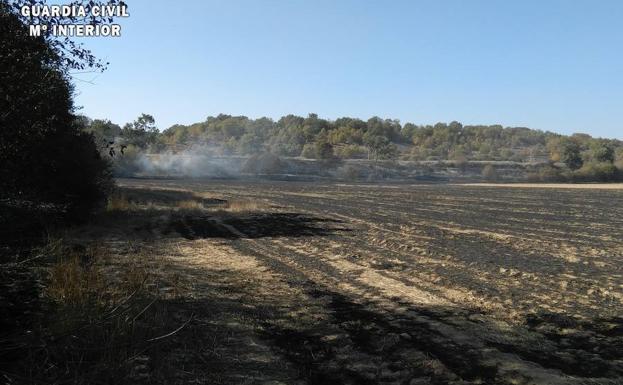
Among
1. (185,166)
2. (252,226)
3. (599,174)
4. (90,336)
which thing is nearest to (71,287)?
(90,336)

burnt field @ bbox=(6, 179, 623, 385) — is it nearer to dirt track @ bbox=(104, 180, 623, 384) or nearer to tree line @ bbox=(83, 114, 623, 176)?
dirt track @ bbox=(104, 180, 623, 384)

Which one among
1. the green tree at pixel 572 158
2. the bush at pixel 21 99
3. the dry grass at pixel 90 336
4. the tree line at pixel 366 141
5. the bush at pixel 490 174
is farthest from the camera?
the tree line at pixel 366 141

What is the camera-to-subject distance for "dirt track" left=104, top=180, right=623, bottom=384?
17.2ft

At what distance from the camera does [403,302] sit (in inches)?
314

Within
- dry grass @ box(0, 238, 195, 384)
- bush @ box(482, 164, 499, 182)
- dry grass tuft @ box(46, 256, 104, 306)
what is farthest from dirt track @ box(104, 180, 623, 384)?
bush @ box(482, 164, 499, 182)

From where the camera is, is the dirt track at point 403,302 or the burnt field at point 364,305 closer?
the burnt field at point 364,305

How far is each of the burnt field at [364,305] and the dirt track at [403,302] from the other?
0.03 metres

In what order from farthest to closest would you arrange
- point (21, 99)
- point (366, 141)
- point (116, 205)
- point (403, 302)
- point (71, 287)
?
point (366, 141) < point (116, 205) < point (403, 302) < point (71, 287) < point (21, 99)

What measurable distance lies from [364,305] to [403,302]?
711 millimetres

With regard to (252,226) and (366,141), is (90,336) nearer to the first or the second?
(252,226)

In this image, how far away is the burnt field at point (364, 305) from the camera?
5.12 m

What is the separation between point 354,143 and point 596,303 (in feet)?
417

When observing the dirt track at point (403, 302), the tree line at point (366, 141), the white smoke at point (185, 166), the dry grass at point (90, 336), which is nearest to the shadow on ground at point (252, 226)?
the dirt track at point (403, 302)

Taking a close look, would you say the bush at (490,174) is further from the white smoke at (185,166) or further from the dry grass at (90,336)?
the dry grass at (90,336)
